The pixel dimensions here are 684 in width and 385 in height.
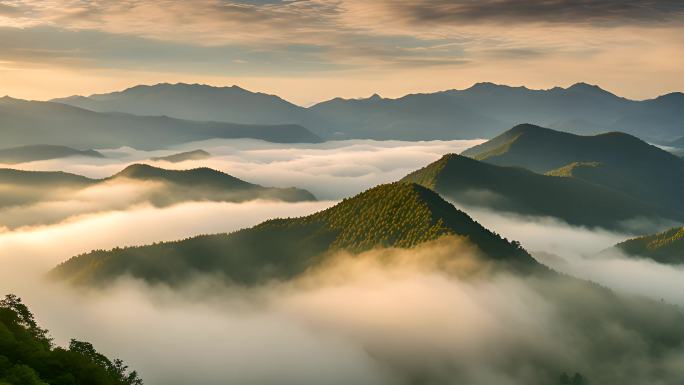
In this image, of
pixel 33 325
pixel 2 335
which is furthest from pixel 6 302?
pixel 2 335

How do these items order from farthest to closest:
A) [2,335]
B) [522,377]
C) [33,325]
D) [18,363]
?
[522,377]
[33,325]
[2,335]
[18,363]

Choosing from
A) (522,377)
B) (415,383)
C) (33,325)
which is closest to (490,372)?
(522,377)

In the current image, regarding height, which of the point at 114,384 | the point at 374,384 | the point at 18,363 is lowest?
the point at 374,384

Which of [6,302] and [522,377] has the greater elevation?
[6,302]

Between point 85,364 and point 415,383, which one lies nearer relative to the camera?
point 85,364

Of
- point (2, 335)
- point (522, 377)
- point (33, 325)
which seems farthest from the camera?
point (522, 377)

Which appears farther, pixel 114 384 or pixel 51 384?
pixel 114 384

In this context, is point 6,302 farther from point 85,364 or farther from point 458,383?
point 458,383

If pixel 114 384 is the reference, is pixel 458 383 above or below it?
below

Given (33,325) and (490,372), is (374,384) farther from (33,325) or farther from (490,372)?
(33,325)
